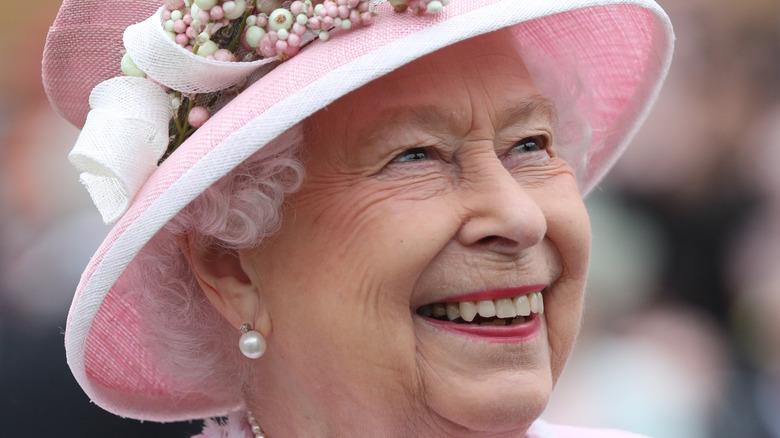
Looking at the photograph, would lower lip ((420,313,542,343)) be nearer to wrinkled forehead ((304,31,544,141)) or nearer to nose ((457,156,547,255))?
nose ((457,156,547,255))

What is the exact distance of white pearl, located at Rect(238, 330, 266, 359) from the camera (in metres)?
1.83

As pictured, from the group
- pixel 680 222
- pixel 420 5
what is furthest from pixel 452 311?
pixel 680 222

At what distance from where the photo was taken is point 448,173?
173 cm

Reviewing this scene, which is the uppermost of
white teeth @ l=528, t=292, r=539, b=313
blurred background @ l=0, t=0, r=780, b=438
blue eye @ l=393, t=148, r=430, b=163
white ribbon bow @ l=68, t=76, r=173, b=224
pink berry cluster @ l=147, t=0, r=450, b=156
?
pink berry cluster @ l=147, t=0, r=450, b=156

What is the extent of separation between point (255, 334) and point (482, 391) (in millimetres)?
505

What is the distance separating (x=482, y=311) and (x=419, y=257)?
198mm

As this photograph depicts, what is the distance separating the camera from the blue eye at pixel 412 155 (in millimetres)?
1736

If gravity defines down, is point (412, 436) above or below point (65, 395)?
above

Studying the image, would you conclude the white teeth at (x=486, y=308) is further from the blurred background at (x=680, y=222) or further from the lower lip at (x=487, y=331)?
the blurred background at (x=680, y=222)

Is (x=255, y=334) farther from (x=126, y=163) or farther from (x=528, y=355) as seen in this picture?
(x=528, y=355)

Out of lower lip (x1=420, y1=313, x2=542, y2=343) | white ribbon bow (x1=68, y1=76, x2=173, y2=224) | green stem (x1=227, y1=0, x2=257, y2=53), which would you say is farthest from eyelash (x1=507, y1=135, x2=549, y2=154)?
white ribbon bow (x1=68, y1=76, x2=173, y2=224)

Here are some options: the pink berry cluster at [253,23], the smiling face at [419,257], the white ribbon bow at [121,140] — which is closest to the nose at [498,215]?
the smiling face at [419,257]

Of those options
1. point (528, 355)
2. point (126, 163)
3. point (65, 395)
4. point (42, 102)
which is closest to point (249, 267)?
point (126, 163)

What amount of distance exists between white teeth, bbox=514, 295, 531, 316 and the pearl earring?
1.78 ft
